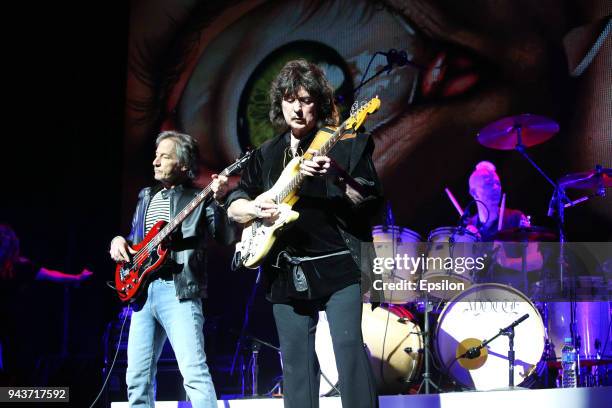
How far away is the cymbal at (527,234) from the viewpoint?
18.2 feet

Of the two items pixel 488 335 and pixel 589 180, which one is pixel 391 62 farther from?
pixel 488 335

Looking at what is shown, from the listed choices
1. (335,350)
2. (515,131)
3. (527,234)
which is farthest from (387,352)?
(335,350)

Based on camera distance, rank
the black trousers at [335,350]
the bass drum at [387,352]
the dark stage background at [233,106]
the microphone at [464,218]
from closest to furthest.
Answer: the black trousers at [335,350]
the bass drum at [387,352]
the microphone at [464,218]
the dark stage background at [233,106]

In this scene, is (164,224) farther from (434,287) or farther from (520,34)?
(520,34)

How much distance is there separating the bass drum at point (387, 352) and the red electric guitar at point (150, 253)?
1.99 metres

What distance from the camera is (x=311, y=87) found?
2.89 meters

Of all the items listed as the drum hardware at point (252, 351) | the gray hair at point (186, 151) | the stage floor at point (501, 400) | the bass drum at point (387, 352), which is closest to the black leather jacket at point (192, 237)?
the gray hair at point (186, 151)

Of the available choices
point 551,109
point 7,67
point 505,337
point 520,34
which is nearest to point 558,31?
point 520,34

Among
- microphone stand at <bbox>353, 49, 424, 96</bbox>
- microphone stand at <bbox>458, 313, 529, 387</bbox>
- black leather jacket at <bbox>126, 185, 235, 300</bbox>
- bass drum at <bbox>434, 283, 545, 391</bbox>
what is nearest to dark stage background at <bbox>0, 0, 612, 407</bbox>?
microphone stand at <bbox>353, 49, 424, 96</bbox>

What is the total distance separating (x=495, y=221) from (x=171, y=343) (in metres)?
3.85

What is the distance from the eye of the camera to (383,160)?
6703mm

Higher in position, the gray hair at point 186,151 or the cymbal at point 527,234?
the gray hair at point 186,151

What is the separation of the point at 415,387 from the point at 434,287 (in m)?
0.88

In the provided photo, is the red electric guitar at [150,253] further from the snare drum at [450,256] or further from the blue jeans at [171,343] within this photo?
the snare drum at [450,256]
